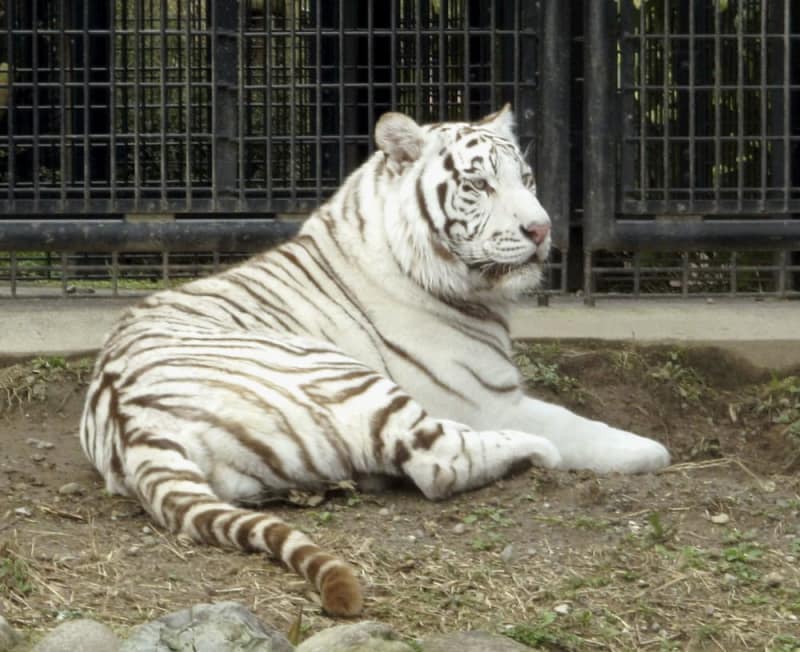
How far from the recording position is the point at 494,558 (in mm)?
4277

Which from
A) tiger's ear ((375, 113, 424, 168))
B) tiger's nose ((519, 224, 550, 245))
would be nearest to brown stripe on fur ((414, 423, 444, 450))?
tiger's nose ((519, 224, 550, 245))

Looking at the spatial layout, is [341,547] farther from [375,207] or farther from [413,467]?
[375,207]

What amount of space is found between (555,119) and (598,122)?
7.0 inches

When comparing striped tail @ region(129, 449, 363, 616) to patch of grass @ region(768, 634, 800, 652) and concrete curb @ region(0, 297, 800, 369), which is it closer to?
patch of grass @ region(768, 634, 800, 652)

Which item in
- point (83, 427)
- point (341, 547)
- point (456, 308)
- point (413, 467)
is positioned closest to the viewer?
point (341, 547)

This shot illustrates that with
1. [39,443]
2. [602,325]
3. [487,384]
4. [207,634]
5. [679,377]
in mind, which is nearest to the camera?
[207,634]

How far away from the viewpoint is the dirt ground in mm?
3807

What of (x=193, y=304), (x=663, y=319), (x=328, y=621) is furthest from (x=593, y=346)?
(x=328, y=621)

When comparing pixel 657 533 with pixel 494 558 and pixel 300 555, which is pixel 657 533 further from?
pixel 300 555

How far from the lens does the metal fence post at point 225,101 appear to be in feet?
22.6

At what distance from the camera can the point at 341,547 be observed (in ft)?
14.2

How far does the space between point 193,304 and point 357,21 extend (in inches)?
85.2

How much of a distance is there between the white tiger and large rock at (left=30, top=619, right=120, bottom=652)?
0.82 meters

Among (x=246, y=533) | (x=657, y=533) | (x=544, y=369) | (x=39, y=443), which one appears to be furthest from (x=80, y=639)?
(x=544, y=369)
